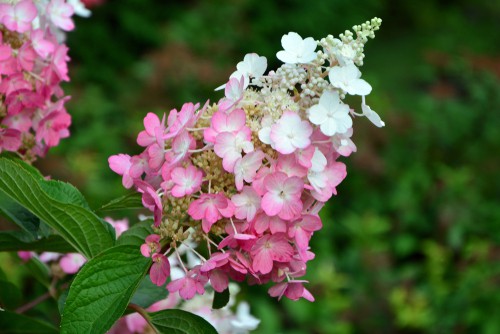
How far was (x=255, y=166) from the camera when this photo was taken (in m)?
0.80

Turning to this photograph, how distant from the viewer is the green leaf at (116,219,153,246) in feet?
2.89

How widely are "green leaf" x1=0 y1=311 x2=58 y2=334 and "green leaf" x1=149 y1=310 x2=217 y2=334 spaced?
0.71 ft

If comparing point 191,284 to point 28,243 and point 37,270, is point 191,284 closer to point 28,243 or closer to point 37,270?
point 28,243

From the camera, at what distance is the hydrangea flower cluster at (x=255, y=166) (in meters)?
0.79

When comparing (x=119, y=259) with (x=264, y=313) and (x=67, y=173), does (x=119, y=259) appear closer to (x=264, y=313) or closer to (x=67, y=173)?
(x=264, y=313)

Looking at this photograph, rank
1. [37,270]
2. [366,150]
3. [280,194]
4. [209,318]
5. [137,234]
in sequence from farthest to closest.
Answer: [366,150], [209,318], [37,270], [137,234], [280,194]

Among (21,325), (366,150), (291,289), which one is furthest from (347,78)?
(366,150)

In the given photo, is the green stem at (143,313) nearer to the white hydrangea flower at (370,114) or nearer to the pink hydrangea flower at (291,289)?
the pink hydrangea flower at (291,289)

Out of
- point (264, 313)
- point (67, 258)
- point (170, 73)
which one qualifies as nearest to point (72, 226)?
point (67, 258)

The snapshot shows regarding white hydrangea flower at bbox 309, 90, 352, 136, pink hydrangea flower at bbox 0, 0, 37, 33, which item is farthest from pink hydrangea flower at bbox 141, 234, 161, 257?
pink hydrangea flower at bbox 0, 0, 37, 33

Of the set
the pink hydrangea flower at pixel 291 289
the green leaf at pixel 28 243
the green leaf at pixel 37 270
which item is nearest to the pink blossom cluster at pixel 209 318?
the green leaf at pixel 37 270

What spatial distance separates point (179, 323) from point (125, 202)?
158 millimetres

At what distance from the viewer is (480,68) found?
461cm

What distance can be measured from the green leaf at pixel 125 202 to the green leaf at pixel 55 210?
42 millimetres
